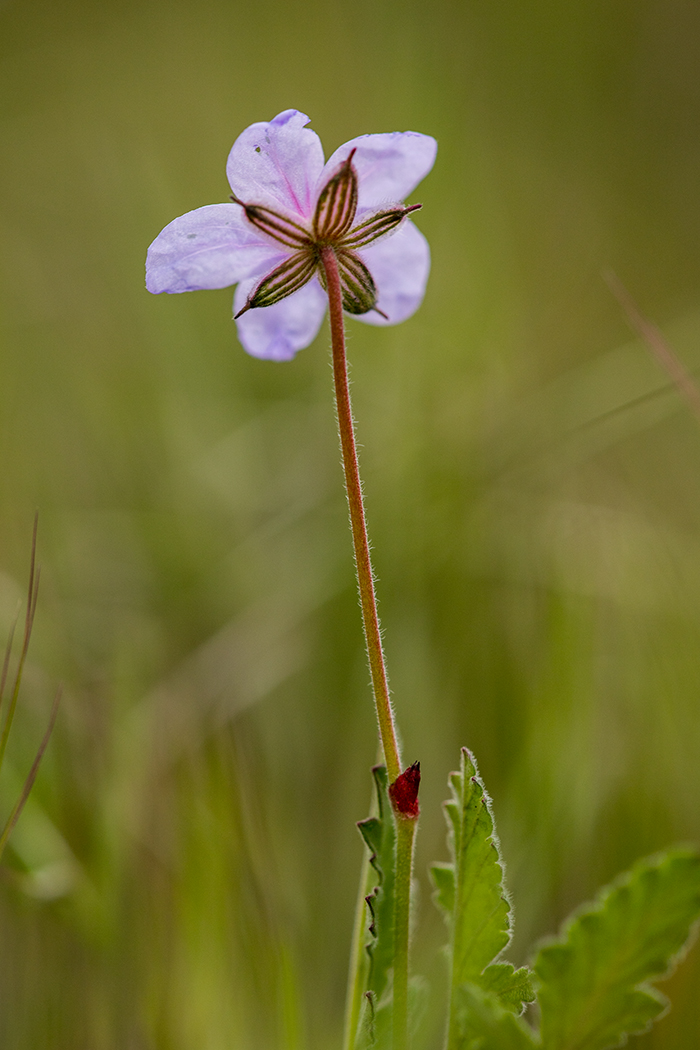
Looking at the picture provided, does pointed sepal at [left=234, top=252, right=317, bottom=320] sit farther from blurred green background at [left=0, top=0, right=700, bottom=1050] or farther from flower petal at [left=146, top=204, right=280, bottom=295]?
blurred green background at [left=0, top=0, right=700, bottom=1050]

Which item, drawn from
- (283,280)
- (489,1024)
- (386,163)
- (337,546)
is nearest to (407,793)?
(489,1024)

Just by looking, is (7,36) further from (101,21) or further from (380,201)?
(380,201)

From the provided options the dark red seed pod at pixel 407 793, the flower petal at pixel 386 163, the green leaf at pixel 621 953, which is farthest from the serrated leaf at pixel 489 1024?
the flower petal at pixel 386 163

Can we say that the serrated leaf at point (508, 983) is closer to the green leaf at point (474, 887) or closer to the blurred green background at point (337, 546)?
the green leaf at point (474, 887)

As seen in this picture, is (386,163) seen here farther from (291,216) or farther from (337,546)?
(337,546)

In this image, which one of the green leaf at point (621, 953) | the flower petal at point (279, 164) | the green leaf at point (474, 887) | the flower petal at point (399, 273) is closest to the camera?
the green leaf at point (621, 953)

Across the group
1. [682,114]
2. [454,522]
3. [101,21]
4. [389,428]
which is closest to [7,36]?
[101,21]
